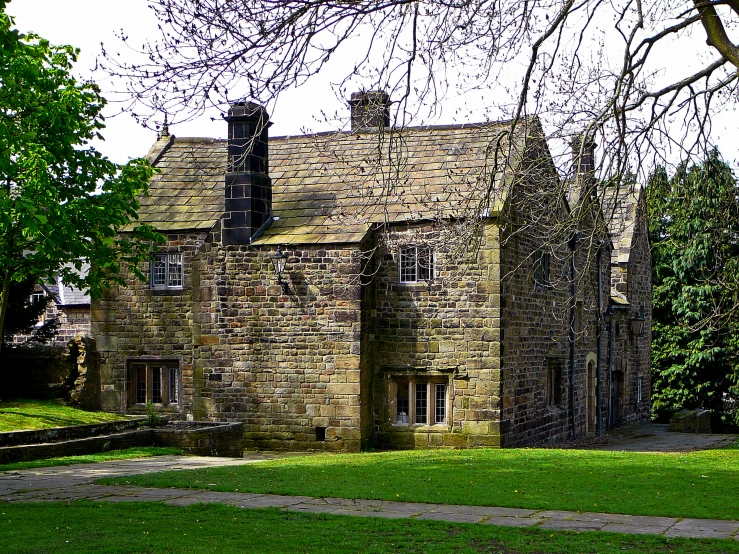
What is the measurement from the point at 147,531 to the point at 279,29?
539 cm

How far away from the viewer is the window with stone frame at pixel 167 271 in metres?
25.9

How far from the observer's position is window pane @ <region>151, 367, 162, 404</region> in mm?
26172

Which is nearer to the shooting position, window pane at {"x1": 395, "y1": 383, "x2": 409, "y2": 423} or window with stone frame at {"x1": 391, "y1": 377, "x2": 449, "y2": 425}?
window with stone frame at {"x1": 391, "y1": 377, "x2": 449, "y2": 425}

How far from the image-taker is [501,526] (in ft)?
37.0

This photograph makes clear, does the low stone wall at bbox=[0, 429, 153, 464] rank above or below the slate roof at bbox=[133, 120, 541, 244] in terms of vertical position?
below

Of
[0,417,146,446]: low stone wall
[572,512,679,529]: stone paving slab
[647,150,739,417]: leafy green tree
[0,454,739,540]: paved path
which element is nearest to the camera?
[0,454,739,540]: paved path

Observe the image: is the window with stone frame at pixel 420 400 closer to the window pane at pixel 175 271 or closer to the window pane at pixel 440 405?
the window pane at pixel 440 405

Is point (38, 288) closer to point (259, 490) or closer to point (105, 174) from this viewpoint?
point (105, 174)

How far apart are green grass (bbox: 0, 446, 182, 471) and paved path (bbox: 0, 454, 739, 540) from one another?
95 cm

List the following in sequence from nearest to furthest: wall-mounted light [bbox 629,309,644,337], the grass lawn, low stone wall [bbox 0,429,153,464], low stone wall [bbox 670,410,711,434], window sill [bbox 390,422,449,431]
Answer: the grass lawn → low stone wall [bbox 0,429,153,464] → window sill [bbox 390,422,449,431] → low stone wall [bbox 670,410,711,434] → wall-mounted light [bbox 629,309,644,337]

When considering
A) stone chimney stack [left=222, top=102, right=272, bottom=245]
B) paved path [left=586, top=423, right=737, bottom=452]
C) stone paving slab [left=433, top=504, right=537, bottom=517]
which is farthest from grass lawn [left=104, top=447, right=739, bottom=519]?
paved path [left=586, top=423, right=737, bottom=452]

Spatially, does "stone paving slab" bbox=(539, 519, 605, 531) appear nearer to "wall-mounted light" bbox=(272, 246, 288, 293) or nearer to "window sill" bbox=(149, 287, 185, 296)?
"wall-mounted light" bbox=(272, 246, 288, 293)

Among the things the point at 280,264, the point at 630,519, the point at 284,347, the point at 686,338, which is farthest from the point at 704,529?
the point at 686,338

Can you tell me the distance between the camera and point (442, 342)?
23719mm
